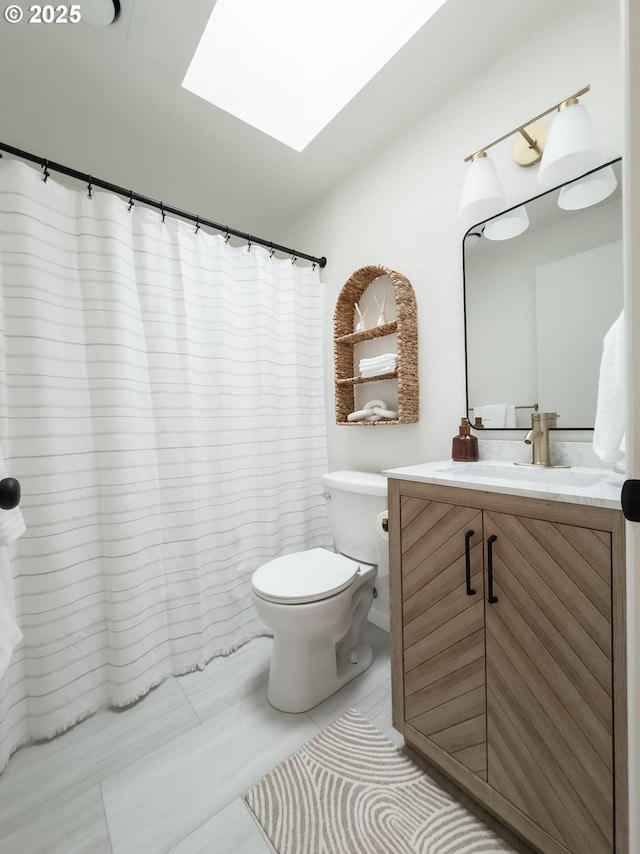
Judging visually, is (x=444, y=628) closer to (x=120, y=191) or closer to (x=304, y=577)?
(x=304, y=577)

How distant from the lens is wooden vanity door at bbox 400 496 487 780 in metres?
0.92

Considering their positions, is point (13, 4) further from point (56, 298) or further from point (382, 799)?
point (382, 799)

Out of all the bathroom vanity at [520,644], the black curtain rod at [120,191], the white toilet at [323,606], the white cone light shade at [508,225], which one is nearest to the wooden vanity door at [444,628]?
the bathroom vanity at [520,644]

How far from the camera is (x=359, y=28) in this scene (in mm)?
1341

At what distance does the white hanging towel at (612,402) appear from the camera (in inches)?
32.5

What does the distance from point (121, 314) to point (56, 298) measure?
0.66ft

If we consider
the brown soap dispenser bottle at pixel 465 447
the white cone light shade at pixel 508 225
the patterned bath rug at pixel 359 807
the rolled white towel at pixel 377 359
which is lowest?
the patterned bath rug at pixel 359 807

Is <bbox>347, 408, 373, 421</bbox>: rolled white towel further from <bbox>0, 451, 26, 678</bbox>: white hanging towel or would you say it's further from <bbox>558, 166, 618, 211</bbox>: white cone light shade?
<bbox>0, 451, 26, 678</bbox>: white hanging towel

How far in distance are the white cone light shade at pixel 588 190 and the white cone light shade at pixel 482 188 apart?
19 cm

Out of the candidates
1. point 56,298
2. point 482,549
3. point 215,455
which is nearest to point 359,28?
point 56,298

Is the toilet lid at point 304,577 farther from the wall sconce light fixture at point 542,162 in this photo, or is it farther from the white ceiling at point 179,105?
the white ceiling at point 179,105

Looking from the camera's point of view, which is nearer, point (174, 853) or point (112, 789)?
point (174, 853)

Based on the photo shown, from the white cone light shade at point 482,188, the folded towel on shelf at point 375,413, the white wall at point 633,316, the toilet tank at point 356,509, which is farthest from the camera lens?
the folded towel on shelf at point 375,413

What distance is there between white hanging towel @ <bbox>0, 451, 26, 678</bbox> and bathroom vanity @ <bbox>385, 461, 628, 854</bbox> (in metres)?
0.93
